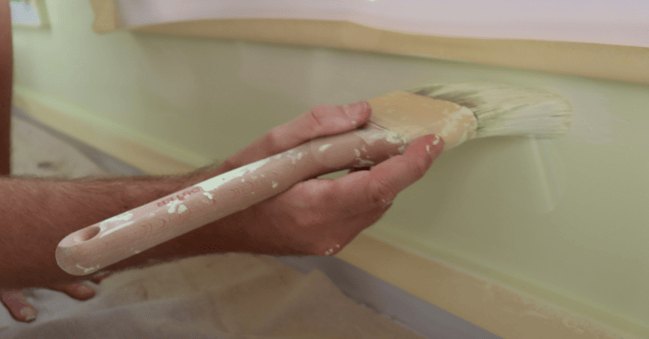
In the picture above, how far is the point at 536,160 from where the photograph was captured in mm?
511

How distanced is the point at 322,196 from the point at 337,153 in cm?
5

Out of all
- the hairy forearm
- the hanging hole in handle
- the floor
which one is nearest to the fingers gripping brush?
the hanging hole in handle

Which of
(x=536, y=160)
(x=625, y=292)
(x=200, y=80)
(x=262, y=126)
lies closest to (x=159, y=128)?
(x=200, y=80)

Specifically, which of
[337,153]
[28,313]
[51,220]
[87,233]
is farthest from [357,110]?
[28,313]

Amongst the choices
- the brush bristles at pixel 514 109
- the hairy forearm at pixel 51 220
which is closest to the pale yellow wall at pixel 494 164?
the brush bristles at pixel 514 109

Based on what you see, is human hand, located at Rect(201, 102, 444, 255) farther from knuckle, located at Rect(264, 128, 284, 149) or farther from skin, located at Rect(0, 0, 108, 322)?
skin, located at Rect(0, 0, 108, 322)

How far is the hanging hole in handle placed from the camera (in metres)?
0.30

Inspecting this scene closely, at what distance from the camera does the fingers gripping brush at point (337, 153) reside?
1.01 feet

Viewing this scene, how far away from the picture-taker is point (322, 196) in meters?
0.39

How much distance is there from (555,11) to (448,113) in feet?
0.49

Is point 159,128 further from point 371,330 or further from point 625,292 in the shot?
point 625,292

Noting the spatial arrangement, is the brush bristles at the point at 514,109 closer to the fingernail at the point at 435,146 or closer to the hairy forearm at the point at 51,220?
the fingernail at the point at 435,146

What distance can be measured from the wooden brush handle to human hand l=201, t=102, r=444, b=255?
0.6 inches

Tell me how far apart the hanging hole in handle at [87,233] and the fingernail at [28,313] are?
58 cm
